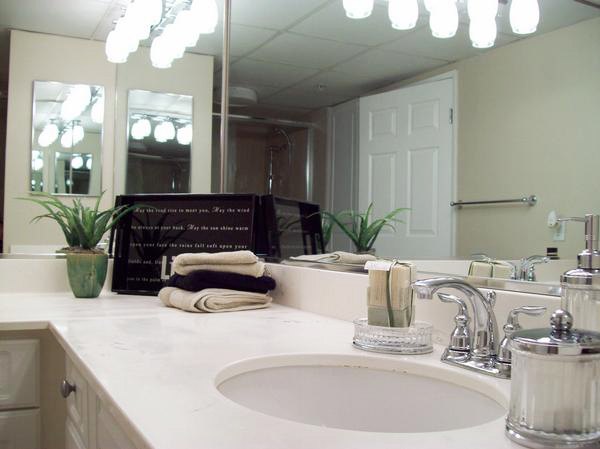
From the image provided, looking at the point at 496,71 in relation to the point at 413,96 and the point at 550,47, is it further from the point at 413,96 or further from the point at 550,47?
the point at 413,96

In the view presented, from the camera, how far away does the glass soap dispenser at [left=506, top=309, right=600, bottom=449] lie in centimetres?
54

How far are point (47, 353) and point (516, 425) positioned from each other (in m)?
1.15

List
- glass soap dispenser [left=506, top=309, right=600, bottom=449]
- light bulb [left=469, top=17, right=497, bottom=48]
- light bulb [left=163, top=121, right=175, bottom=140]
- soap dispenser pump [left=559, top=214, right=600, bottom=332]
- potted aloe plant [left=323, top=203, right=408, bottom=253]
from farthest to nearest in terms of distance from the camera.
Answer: light bulb [left=163, top=121, right=175, bottom=140]
potted aloe plant [left=323, top=203, right=408, bottom=253]
light bulb [left=469, top=17, right=497, bottom=48]
soap dispenser pump [left=559, top=214, right=600, bottom=332]
glass soap dispenser [left=506, top=309, right=600, bottom=449]

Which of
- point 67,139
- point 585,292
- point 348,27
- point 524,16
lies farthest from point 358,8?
point 585,292

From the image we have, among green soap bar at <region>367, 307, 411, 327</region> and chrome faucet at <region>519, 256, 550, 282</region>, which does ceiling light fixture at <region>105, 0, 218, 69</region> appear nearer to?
green soap bar at <region>367, 307, 411, 327</region>

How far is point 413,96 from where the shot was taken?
53.4 inches

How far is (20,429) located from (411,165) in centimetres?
104

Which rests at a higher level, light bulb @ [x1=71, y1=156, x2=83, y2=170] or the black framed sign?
light bulb @ [x1=71, y1=156, x2=83, y2=170]

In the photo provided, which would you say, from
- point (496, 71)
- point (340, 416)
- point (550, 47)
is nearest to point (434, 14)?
point (496, 71)

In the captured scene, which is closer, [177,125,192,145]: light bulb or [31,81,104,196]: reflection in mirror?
[31,81,104,196]: reflection in mirror

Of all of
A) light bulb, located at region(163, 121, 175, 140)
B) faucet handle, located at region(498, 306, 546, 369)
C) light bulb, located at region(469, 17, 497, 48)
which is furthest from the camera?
light bulb, located at region(163, 121, 175, 140)

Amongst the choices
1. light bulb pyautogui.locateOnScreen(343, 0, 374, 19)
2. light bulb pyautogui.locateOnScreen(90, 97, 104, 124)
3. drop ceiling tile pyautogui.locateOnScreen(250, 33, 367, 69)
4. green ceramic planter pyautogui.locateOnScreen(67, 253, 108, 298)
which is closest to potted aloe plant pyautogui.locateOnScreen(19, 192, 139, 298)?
green ceramic planter pyautogui.locateOnScreen(67, 253, 108, 298)

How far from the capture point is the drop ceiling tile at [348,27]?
156 centimetres

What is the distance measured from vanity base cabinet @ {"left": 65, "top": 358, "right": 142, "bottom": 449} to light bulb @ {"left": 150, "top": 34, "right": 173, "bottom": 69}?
1189mm
